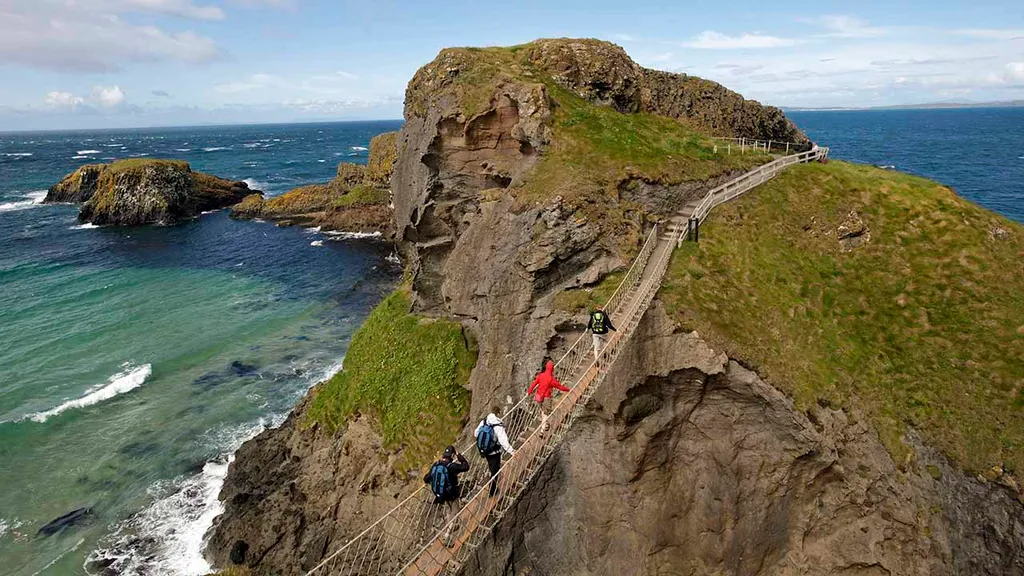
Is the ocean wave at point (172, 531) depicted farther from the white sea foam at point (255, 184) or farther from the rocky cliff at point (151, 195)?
the white sea foam at point (255, 184)

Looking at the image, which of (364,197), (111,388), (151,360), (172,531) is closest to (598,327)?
(172,531)

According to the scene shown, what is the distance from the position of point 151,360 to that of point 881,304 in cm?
4051

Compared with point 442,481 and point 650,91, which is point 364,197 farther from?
point 442,481

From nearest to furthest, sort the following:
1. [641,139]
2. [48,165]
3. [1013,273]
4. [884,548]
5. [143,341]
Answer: [884,548], [1013,273], [641,139], [143,341], [48,165]

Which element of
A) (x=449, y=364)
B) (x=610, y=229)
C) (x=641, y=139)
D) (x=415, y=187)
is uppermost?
(x=641, y=139)

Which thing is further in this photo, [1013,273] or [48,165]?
[48,165]

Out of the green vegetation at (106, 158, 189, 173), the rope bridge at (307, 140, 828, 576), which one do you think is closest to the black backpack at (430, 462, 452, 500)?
the rope bridge at (307, 140, 828, 576)

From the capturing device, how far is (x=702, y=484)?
57.8ft

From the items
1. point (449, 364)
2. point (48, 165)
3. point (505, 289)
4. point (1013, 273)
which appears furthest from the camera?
point (48, 165)

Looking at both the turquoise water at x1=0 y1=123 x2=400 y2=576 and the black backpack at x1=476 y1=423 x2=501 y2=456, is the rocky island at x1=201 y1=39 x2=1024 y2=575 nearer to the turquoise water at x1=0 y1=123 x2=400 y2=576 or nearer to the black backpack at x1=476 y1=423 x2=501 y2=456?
the turquoise water at x1=0 y1=123 x2=400 y2=576

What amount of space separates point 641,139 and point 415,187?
11573mm

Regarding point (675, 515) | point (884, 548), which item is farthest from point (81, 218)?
point (884, 548)

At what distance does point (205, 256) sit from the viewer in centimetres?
5962

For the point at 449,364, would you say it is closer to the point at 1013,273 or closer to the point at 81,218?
the point at 1013,273
